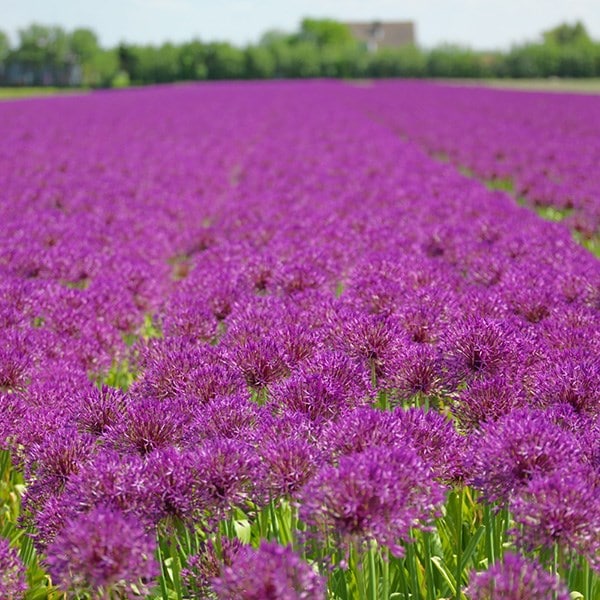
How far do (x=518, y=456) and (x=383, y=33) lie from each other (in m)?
175

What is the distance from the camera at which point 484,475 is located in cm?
241

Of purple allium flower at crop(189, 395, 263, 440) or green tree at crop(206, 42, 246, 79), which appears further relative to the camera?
green tree at crop(206, 42, 246, 79)

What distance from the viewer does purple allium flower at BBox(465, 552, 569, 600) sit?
192cm

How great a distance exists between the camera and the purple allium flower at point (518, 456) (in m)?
2.35

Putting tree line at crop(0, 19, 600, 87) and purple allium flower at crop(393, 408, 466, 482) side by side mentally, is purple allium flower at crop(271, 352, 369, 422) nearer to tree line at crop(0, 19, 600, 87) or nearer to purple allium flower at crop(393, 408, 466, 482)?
purple allium flower at crop(393, 408, 466, 482)

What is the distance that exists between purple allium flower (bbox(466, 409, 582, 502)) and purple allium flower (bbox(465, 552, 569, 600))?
0.37 meters

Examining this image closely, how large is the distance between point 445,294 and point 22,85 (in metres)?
135

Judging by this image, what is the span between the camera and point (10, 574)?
2252mm

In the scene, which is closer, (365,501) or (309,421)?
(365,501)

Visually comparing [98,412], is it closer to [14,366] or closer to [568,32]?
[14,366]

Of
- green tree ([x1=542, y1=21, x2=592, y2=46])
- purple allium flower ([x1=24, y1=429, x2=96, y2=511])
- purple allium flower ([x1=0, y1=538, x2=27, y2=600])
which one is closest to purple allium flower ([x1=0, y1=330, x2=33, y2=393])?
purple allium flower ([x1=24, y1=429, x2=96, y2=511])

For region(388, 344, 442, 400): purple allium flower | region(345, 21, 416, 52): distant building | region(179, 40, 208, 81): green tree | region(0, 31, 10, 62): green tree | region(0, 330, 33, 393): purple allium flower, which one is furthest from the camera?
region(345, 21, 416, 52): distant building

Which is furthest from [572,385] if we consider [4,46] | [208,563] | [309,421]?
[4,46]

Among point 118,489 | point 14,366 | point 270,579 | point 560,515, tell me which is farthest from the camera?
point 14,366
